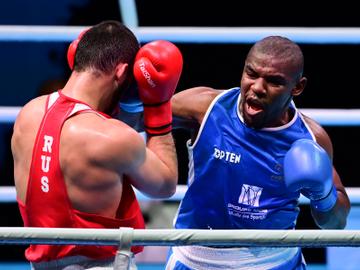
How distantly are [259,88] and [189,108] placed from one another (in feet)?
0.78

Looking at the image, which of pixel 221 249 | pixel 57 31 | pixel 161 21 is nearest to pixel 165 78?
pixel 221 249

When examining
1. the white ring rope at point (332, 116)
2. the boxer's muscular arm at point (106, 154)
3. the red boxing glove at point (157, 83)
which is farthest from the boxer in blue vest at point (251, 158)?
the white ring rope at point (332, 116)

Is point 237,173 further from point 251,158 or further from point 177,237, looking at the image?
point 177,237

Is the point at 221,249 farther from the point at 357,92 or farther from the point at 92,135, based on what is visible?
the point at 357,92

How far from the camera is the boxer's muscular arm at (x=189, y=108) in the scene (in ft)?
9.62

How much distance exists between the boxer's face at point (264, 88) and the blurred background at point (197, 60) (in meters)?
1.15

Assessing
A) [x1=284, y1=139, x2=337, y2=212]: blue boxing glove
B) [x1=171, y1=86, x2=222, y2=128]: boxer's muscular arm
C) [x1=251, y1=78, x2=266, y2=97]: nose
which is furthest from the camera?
[x1=171, y1=86, x2=222, y2=128]: boxer's muscular arm

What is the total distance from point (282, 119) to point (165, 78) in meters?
0.57

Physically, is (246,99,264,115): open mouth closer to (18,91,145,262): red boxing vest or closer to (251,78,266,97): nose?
(251,78,266,97): nose

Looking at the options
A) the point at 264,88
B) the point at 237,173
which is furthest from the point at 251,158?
the point at 264,88

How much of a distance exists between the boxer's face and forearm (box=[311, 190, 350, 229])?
32 centimetres

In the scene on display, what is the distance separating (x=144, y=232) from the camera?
2.08 metres

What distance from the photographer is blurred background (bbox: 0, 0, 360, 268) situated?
13.3 ft

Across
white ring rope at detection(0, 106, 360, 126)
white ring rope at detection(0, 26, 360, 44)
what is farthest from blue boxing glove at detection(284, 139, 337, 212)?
white ring rope at detection(0, 26, 360, 44)
